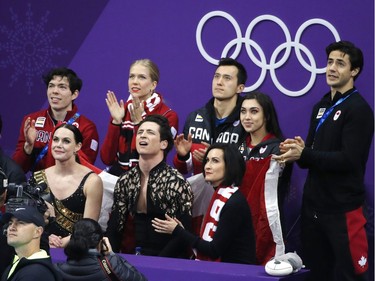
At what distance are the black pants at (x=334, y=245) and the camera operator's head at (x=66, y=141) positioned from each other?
6.30ft

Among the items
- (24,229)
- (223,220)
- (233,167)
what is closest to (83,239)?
(24,229)

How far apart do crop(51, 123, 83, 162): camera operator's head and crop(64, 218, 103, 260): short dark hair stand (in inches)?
87.0

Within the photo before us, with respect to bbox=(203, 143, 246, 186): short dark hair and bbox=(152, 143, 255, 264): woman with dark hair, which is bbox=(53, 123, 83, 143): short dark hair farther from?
bbox=(203, 143, 246, 186): short dark hair

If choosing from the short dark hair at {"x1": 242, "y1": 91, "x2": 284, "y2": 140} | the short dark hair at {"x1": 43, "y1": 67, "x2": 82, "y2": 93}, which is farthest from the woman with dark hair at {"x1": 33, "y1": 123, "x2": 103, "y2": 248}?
the short dark hair at {"x1": 242, "y1": 91, "x2": 284, "y2": 140}

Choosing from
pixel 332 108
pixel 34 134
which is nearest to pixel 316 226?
pixel 332 108

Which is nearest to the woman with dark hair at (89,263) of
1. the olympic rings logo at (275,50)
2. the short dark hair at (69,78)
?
the short dark hair at (69,78)

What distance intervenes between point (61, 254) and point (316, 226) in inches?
81.3

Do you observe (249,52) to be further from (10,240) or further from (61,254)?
(10,240)

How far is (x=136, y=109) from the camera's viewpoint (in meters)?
9.07

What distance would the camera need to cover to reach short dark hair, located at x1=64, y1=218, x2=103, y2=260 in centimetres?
Result: 618

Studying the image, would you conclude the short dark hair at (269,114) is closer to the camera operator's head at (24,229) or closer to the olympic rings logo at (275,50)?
the olympic rings logo at (275,50)

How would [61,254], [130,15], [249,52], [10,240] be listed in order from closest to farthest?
1. [10,240]
2. [61,254]
3. [249,52]
4. [130,15]

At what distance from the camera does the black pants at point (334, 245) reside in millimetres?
8164

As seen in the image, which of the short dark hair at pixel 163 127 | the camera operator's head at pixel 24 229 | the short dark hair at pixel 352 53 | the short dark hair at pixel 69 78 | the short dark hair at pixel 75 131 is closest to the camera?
the camera operator's head at pixel 24 229
